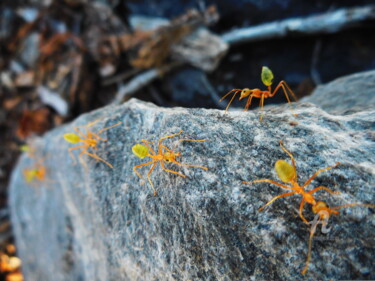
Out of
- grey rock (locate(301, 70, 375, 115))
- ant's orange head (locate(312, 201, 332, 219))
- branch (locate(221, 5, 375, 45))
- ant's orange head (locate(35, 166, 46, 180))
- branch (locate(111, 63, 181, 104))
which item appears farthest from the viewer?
branch (locate(111, 63, 181, 104))

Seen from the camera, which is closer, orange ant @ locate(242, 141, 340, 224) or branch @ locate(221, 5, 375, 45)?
orange ant @ locate(242, 141, 340, 224)

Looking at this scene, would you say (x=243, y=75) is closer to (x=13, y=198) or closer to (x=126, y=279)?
(x=126, y=279)

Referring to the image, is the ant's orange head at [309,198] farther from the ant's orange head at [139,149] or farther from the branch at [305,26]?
the branch at [305,26]

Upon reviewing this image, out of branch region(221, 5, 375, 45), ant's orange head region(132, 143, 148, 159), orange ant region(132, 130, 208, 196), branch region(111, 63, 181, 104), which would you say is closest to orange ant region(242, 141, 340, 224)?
orange ant region(132, 130, 208, 196)

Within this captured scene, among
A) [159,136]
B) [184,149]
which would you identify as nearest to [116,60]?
[159,136]

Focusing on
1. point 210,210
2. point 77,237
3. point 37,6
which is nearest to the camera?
point 210,210

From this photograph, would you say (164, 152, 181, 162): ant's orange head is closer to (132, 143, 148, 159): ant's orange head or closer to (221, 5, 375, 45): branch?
(132, 143, 148, 159): ant's orange head

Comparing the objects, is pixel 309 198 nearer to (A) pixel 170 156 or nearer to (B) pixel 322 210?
(B) pixel 322 210

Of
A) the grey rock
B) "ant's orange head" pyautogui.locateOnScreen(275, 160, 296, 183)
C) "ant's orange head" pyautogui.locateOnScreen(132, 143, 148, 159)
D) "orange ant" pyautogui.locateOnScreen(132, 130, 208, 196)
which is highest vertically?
"ant's orange head" pyautogui.locateOnScreen(132, 143, 148, 159)
